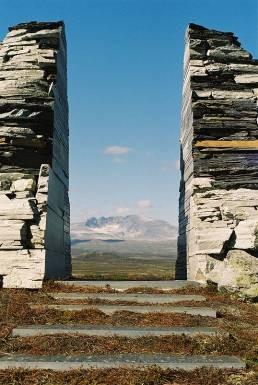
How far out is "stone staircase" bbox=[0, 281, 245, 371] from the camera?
583 centimetres

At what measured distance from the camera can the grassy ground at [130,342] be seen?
17.9ft

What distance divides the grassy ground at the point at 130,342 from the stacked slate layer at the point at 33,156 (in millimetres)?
Result: 1015

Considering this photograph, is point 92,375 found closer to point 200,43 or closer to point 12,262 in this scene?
point 12,262

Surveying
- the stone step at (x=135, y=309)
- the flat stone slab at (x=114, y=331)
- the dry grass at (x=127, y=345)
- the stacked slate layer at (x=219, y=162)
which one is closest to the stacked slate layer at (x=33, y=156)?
the stone step at (x=135, y=309)

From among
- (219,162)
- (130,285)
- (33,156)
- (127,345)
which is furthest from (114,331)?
(219,162)

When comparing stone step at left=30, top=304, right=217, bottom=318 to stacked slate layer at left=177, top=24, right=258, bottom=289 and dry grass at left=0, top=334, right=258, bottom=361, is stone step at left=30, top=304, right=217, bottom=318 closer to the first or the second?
dry grass at left=0, top=334, right=258, bottom=361

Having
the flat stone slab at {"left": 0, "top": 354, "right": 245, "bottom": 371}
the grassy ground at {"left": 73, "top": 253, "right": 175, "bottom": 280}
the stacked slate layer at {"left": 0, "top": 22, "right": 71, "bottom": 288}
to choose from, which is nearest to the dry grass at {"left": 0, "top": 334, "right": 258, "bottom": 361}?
the flat stone slab at {"left": 0, "top": 354, "right": 245, "bottom": 371}

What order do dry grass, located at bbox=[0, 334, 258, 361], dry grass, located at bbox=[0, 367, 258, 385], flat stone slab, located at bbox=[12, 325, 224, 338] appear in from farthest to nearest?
flat stone slab, located at bbox=[12, 325, 224, 338] → dry grass, located at bbox=[0, 334, 258, 361] → dry grass, located at bbox=[0, 367, 258, 385]

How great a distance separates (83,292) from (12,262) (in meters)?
1.83

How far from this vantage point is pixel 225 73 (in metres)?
12.9

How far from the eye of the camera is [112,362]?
5859 millimetres

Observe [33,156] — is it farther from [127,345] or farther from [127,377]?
[127,377]

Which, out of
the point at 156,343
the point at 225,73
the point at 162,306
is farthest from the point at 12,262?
the point at 225,73

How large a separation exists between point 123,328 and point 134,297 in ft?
6.27
